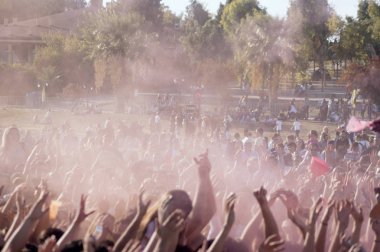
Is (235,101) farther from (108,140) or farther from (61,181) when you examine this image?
(61,181)

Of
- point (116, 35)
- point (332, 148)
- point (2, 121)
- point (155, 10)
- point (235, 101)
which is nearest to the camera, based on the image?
point (332, 148)

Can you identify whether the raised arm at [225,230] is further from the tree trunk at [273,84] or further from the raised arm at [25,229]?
the tree trunk at [273,84]

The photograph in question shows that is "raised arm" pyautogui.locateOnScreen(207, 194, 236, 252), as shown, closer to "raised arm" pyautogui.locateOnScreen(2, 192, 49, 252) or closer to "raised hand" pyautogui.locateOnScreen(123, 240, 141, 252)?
"raised hand" pyautogui.locateOnScreen(123, 240, 141, 252)

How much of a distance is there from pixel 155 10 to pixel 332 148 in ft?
123

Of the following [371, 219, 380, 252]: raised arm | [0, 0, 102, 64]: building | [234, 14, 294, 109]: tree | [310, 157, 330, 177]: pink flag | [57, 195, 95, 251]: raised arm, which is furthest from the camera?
[0, 0, 102, 64]: building

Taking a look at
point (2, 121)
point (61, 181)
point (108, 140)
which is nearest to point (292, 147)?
point (108, 140)

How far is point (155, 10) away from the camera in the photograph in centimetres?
4962

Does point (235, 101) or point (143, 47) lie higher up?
point (143, 47)

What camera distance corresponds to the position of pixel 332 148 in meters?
13.3

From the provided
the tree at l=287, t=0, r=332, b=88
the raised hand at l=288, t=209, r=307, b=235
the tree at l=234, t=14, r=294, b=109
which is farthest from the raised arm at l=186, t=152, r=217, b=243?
the tree at l=287, t=0, r=332, b=88

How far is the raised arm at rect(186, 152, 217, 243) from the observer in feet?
16.1

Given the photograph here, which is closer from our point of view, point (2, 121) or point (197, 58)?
point (2, 121)

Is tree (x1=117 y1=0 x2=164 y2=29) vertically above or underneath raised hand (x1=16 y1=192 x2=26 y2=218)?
above

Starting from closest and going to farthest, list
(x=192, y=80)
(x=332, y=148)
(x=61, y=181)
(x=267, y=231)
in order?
(x=267, y=231) < (x=61, y=181) < (x=332, y=148) < (x=192, y=80)
